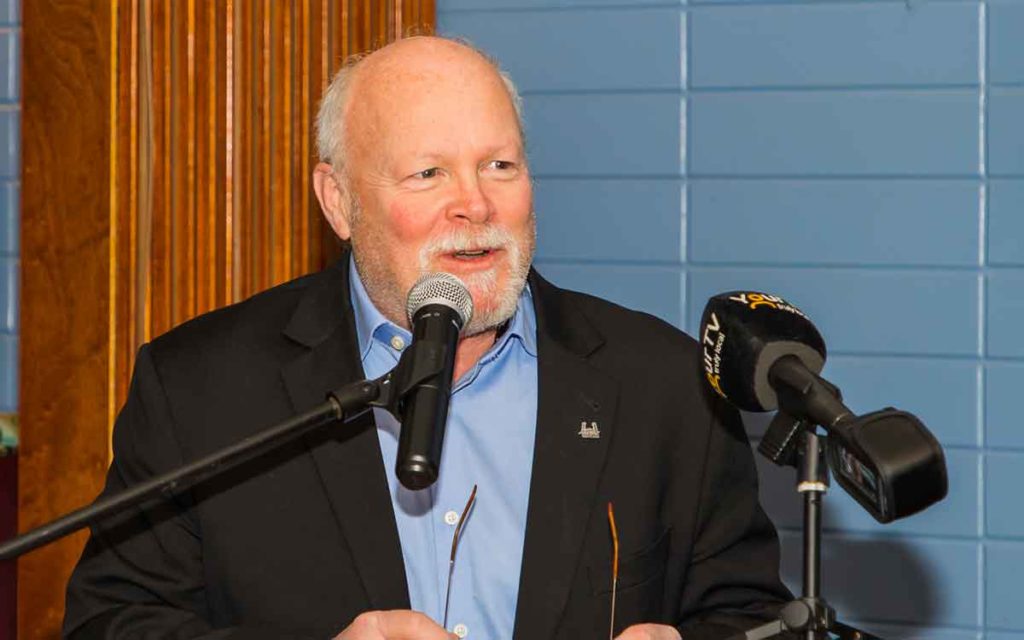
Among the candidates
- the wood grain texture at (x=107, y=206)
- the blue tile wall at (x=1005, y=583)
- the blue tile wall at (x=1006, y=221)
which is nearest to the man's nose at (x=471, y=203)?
the wood grain texture at (x=107, y=206)

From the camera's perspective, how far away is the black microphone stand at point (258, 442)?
1492mm

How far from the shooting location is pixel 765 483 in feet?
11.1

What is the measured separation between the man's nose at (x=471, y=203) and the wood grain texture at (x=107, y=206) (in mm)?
831

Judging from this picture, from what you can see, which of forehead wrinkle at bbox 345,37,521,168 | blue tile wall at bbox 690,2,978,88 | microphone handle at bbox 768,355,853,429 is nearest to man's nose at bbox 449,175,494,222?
forehead wrinkle at bbox 345,37,521,168

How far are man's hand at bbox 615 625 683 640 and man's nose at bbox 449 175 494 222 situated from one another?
24.3 inches

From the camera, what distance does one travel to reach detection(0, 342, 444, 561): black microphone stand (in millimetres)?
1492

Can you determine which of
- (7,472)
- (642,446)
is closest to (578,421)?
(642,446)

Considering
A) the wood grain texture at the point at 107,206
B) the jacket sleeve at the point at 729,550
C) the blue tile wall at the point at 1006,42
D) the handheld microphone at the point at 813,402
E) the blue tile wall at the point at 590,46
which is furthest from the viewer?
the blue tile wall at the point at 590,46

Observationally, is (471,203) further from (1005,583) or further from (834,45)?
(1005,583)

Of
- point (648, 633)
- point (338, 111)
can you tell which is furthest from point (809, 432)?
point (338, 111)

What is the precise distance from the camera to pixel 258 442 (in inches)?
60.6

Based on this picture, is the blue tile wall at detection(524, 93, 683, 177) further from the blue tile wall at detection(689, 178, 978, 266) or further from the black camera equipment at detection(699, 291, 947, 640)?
the black camera equipment at detection(699, 291, 947, 640)

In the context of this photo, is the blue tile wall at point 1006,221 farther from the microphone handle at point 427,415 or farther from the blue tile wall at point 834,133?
the microphone handle at point 427,415

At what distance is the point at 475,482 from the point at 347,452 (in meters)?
0.19
